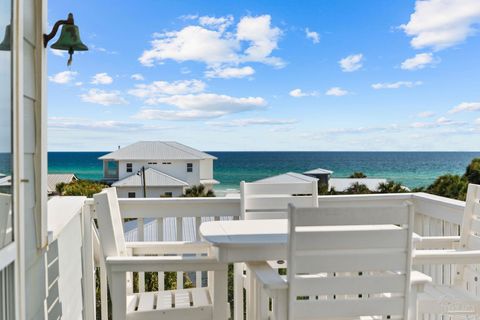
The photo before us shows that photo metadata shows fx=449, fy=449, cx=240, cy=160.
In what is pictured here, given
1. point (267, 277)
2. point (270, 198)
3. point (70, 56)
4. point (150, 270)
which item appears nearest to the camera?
point (267, 277)

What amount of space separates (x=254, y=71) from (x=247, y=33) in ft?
12.7

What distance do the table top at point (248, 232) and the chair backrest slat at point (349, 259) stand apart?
0.13 m

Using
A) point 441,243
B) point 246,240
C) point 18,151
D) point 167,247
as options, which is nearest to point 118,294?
point 167,247

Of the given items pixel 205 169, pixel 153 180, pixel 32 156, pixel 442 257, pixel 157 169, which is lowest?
pixel 153 180

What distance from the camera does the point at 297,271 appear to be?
1869 mm

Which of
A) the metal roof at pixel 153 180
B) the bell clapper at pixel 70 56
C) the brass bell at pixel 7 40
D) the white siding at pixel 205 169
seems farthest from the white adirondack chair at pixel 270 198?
the white siding at pixel 205 169

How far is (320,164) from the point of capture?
155 feet

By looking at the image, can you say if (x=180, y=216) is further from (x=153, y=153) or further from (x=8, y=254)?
(x=153, y=153)

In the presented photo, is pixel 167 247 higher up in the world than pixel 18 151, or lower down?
lower down

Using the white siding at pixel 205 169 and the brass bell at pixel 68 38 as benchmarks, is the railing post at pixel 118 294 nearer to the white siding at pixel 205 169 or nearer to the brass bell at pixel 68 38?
the brass bell at pixel 68 38

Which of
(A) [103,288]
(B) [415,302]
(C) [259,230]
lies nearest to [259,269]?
(C) [259,230]

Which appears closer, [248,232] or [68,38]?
[68,38]

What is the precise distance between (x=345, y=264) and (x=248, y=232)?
2.42 feet

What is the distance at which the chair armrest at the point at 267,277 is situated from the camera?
187cm
